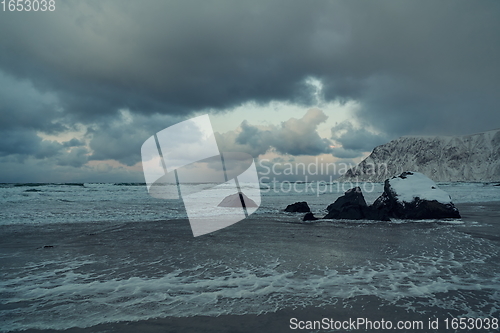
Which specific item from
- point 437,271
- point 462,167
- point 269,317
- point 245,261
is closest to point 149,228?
point 245,261

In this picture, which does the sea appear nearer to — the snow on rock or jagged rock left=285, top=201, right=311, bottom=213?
the snow on rock

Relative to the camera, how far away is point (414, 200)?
38.1 ft

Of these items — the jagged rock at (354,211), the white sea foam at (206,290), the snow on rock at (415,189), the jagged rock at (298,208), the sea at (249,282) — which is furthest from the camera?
the jagged rock at (298,208)

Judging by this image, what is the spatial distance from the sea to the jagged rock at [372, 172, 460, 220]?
364 cm

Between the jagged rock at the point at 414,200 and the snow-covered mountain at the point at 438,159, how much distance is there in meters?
133

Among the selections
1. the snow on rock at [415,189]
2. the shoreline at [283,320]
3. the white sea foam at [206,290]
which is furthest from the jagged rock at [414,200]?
the shoreline at [283,320]

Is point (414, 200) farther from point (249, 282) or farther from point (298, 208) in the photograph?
point (249, 282)

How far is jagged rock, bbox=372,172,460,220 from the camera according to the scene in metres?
11.2

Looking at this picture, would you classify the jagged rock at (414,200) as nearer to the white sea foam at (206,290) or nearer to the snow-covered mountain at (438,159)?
the white sea foam at (206,290)

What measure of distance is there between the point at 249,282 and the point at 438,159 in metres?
165

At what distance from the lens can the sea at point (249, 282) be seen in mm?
2814

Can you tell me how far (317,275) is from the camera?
4227 mm

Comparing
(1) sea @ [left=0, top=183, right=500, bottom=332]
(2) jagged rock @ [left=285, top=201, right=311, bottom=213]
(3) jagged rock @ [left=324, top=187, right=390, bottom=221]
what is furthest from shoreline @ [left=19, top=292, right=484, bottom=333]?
(2) jagged rock @ [left=285, top=201, right=311, bottom=213]

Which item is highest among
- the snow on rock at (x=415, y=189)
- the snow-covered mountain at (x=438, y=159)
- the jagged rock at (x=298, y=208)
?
the snow-covered mountain at (x=438, y=159)
